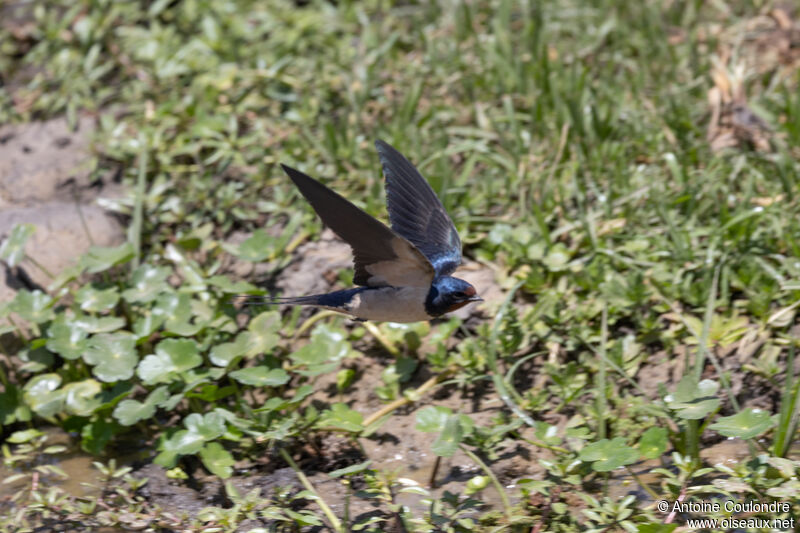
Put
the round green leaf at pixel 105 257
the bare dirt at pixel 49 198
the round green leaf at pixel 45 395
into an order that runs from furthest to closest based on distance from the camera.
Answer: the bare dirt at pixel 49 198
the round green leaf at pixel 105 257
the round green leaf at pixel 45 395

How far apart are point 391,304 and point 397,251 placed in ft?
0.97

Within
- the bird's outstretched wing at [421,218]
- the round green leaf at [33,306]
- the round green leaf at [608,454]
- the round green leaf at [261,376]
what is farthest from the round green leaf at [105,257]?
the round green leaf at [608,454]

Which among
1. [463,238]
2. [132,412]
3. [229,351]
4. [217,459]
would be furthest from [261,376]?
[463,238]

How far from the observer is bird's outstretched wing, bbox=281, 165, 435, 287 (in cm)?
253

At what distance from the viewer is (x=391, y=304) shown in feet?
9.77

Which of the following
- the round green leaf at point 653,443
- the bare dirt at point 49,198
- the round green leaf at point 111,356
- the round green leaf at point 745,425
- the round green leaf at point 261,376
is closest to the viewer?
the round green leaf at point 745,425

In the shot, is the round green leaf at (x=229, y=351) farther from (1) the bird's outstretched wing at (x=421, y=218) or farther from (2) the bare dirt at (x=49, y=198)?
(2) the bare dirt at (x=49, y=198)

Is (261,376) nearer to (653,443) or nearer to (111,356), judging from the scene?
(111,356)

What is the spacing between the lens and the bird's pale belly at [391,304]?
2.95m

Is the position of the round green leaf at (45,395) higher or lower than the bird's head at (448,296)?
lower

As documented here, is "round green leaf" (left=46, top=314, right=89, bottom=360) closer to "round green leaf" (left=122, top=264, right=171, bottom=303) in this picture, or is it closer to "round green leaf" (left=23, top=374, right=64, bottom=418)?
"round green leaf" (left=23, top=374, right=64, bottom=418)

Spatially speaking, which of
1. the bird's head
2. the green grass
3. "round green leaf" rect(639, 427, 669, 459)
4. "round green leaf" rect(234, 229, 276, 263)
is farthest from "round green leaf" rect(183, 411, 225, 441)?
"round green leaf" rect(639, 427, 669, 459)

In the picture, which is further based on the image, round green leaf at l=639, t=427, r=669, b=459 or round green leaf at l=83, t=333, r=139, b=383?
round green leaf at l=83, t=333, r=139, b=383

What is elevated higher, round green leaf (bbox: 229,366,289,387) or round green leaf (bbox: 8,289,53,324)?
round green leaf (bbox: 8,289,53,324)
